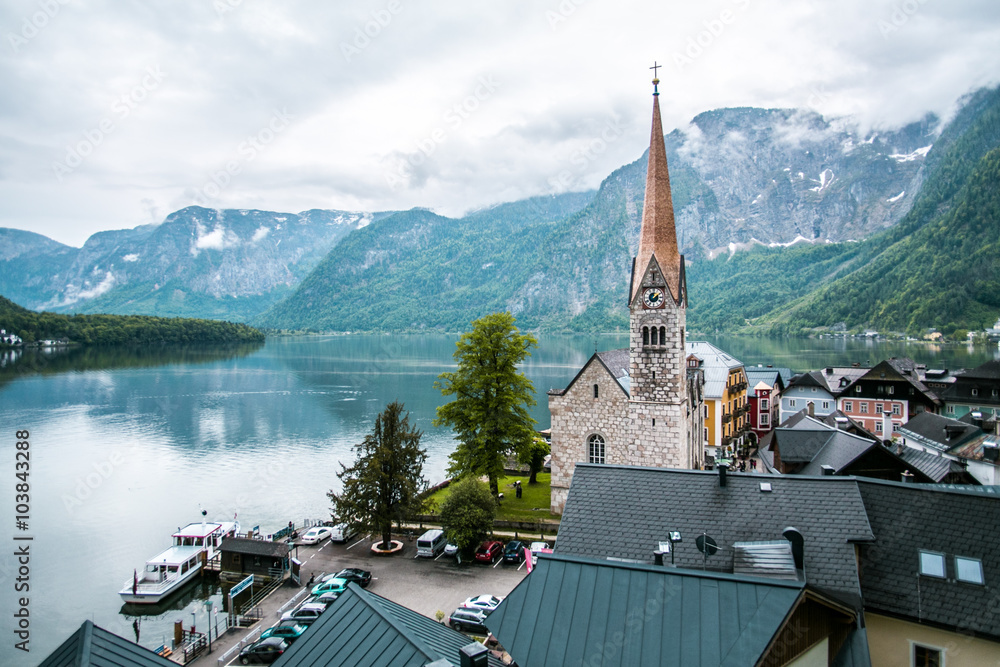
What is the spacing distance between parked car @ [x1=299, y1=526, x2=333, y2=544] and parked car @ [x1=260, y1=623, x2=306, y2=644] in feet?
32.9

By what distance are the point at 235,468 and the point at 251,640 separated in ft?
117

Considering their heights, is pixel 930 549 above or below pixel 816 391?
above

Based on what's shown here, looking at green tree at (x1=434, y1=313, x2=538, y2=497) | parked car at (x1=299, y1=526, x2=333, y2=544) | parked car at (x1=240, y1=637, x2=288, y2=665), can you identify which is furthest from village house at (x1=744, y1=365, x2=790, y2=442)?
parked car at (x1=240, y1=637, x2=288, y2=665)

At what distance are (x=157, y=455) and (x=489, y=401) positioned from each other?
39961mm

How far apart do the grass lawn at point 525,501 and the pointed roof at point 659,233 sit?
12.7 meters

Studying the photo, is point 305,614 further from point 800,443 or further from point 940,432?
point 940,432

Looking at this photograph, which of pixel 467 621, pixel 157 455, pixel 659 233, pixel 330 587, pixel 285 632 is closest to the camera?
pixel 285 632

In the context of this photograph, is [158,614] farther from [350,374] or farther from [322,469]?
[350,374]

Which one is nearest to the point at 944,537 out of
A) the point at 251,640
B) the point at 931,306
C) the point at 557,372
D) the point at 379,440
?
the point at 251,640

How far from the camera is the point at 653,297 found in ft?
95.0

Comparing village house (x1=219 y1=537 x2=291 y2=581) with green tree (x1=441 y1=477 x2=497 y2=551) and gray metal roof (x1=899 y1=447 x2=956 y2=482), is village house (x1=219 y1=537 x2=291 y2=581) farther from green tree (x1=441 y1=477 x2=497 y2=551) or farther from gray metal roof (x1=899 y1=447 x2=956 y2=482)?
gray metal roof (x1=899 y1=447 x2=956 y2=482)

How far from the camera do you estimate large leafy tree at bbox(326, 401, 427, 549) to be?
29.0 meters

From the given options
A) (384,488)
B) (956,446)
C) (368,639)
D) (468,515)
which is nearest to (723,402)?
(956,446)

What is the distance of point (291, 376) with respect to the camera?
12312cm
